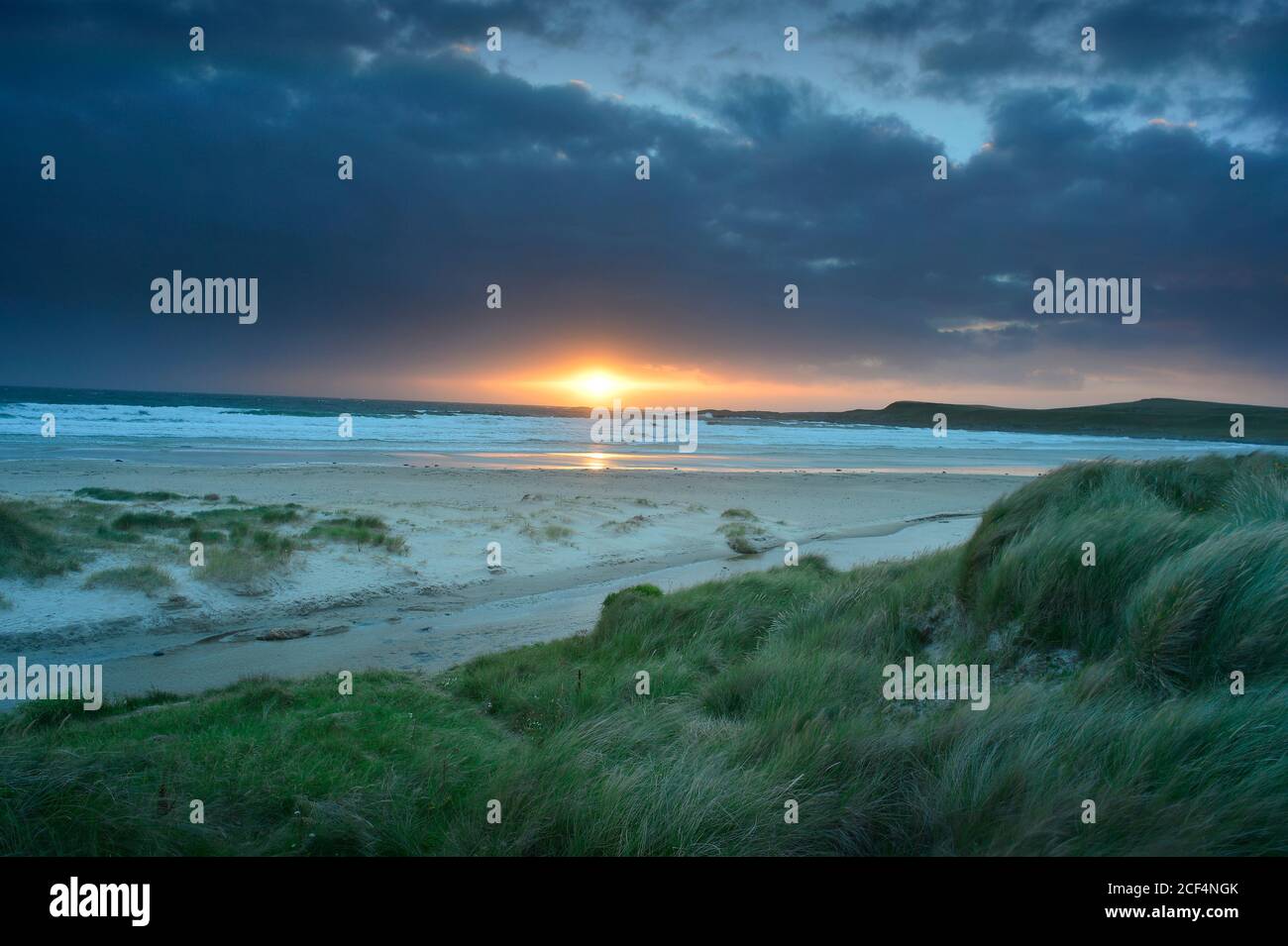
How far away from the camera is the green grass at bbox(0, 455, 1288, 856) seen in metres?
3.04

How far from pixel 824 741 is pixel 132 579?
10.0 m

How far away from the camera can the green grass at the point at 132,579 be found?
9.20 meters

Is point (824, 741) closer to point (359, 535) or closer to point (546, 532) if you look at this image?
point (359, 535)

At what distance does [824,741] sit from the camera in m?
3.70

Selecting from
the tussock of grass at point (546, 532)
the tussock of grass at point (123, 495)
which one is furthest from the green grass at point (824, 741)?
the tussock of grass at point (123, 495)

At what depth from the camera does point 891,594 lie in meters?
6.59

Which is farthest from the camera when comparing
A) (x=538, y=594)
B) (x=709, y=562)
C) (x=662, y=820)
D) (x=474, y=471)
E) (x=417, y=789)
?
(x=474, y=471)

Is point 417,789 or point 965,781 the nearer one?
point 965,781

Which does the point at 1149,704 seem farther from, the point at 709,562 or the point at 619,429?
the point at 619,429

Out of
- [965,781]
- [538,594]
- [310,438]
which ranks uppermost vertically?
[310,438]

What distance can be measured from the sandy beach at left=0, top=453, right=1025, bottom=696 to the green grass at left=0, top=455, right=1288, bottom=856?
7.91 feet

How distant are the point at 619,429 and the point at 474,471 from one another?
37303 millimetres

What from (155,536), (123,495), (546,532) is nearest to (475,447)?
(123,495)
